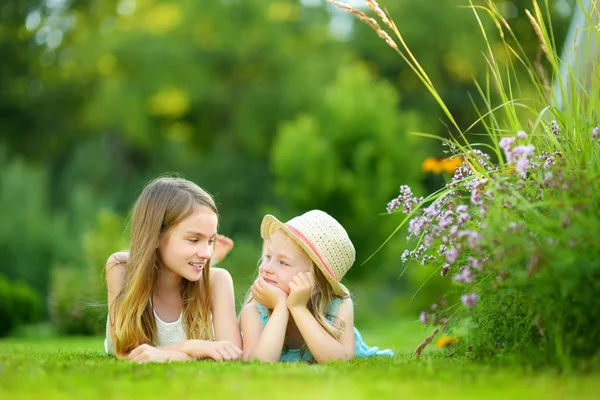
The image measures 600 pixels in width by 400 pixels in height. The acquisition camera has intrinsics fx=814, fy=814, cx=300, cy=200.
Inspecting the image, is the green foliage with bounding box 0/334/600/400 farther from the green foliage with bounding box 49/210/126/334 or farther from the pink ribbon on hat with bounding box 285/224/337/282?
the green foliage with bounding box 49/210/126/334

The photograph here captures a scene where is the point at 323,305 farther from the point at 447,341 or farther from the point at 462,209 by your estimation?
the point at 447,341

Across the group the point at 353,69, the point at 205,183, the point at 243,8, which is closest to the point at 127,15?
the point at 243,8

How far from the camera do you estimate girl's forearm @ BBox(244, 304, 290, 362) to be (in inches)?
158

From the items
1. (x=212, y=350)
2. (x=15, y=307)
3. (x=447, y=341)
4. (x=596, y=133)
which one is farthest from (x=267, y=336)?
(x=15, y=307)

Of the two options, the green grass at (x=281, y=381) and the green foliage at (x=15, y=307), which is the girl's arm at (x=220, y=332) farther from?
the green foliage at (x=15, y=307)

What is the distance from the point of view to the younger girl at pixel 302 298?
4064 mm

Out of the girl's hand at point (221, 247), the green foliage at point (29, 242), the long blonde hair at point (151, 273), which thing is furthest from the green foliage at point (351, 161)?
the long blonde hair at point (151, 273)

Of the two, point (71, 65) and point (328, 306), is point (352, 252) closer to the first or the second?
point (328, 306)

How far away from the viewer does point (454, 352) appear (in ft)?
13.5

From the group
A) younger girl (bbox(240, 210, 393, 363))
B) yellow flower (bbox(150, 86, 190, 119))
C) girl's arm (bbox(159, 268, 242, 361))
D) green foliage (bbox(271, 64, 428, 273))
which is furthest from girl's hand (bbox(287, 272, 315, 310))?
yellow flower (bbox(150, 86, 190, 119))

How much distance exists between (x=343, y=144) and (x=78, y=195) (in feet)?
22.5

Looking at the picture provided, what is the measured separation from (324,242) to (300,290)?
1.17 ft

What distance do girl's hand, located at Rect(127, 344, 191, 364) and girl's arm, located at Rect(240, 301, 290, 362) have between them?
1.11 ft

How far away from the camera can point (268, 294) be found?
425cm
